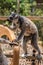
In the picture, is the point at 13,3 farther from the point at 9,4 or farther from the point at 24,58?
the point at 24,58

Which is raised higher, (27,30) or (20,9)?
(20,9)

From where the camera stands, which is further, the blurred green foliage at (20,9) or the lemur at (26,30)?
the blurred green foliage at (20,9)

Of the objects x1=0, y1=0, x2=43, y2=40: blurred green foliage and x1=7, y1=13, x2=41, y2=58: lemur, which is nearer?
x1=7, y1=13, x2=41, y2=58: lemur

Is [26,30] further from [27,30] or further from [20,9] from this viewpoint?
[20,9]

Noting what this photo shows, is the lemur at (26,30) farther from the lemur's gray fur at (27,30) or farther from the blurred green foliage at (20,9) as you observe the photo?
the blurred green foliage at (20,9)

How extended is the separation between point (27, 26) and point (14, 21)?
0.34 m

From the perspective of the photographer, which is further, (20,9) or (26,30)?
(20,9)

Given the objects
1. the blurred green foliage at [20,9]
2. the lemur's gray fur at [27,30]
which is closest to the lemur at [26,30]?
the lemur's gray fur at [27,30]

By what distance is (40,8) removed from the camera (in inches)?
320

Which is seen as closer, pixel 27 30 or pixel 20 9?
pixel 27 30

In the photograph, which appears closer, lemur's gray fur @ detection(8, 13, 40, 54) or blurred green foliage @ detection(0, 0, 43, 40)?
→ lemur's gray fur @ detection(8, 13, 40, 54)

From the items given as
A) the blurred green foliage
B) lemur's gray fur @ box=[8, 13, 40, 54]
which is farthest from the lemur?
the blurred green foliage

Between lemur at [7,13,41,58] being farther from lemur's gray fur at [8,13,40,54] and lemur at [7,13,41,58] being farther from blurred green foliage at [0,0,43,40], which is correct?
blurred green foliage at [0,0,43,40]

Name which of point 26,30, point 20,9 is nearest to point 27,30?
point 26,30
